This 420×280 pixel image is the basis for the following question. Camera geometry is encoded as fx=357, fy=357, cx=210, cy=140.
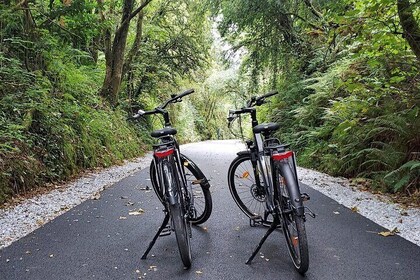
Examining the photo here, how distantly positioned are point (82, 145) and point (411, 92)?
6318 mm

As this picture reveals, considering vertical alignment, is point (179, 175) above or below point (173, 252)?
above

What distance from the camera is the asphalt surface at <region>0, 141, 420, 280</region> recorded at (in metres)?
2.69

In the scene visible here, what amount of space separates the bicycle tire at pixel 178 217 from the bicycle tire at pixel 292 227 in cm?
81

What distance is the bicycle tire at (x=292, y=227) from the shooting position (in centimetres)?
256

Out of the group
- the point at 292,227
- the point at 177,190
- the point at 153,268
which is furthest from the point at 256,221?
the point at 153,268

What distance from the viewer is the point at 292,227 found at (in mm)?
2826

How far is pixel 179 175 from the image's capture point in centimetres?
329

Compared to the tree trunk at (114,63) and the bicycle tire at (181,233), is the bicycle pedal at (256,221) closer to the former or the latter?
the bicycle tire at (181,233)

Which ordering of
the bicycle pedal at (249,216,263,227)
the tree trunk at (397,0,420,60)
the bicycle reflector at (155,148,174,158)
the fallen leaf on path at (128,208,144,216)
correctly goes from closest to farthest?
the bicycle reflector at (155,148,174,158)
the bicycle pedal at (249,216,263,227)
the fallen leaf on path at (128,208,144,216)
the tree trunk at (397,0,420,60)

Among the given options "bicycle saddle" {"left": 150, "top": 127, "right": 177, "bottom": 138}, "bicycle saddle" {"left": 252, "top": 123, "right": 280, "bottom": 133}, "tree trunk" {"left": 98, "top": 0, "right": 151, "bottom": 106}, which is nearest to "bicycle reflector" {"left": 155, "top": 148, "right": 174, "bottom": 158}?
"bicycle saddle" {"left": 150, "top": 127, "right": 177, "bottom": 138}

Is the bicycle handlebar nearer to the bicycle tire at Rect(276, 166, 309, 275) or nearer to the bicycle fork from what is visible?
the bicycle tire at Rect(276, 166, 309, 275)

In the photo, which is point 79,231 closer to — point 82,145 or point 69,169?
point 69,169

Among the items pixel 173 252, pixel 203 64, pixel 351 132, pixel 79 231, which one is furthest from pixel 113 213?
pixel 203 64

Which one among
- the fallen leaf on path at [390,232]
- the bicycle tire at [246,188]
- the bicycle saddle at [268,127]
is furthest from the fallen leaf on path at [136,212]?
the fallen leaf on path at [390,232]
